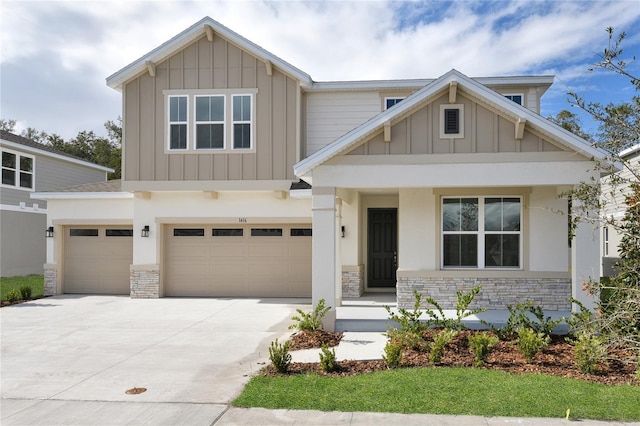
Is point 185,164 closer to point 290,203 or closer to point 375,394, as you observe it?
point 290,203

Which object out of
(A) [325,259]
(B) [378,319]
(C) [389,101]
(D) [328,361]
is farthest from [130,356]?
(C) [389,101]

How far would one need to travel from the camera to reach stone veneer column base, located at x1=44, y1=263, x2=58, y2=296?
53.2 feet

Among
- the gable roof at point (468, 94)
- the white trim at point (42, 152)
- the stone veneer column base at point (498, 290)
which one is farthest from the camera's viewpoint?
the white trim at point (42, 152)

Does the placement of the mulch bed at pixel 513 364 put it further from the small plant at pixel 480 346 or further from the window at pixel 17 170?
the window at pixel 17 170

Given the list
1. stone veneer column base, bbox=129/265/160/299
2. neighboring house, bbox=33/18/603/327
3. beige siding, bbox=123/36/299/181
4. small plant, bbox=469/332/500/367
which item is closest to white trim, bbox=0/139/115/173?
neighboring house, bbox=33/18/603/327

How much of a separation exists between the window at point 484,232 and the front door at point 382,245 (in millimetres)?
3099

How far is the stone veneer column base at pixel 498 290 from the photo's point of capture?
12000 millimetres

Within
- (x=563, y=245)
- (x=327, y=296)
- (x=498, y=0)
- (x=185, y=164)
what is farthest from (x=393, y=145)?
(x=185, y=164)

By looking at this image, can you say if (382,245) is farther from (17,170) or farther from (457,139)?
(17,170)

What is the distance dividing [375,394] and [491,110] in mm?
6169

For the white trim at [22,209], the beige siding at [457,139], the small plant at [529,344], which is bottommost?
the small plant at [529,344]

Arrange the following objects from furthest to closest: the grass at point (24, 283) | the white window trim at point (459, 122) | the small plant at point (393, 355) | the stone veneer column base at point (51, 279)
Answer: the grass at point (24, 283) < the stone veneer column base at point (51, 279) < the white window trim at point (459, 122) < the small plant at point (393, 355)

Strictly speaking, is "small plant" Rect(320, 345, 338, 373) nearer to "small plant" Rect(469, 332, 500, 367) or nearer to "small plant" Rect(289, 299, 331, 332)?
"small plant" Rect(469, 332, 500, 367)

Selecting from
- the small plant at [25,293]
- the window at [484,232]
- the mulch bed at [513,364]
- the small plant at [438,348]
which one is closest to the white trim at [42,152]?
the small plant at [25,293]
